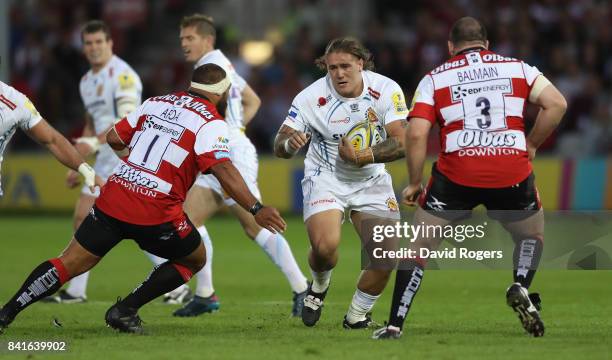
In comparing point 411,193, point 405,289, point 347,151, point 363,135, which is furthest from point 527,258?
point 363,135

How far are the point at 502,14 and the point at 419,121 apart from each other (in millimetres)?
15804

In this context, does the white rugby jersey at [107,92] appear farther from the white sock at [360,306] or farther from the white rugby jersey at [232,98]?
the white sock at [360,306]

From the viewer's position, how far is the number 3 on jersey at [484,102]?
28.0 feet

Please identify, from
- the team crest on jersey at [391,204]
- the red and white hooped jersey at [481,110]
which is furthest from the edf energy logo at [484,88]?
the team crest on jersey at [391,204]

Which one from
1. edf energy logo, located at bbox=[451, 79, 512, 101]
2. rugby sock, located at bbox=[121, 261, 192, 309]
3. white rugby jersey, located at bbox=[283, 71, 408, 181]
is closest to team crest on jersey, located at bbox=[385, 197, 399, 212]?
white rugby jersey, located at bbox=[283, 71, 408, 181]

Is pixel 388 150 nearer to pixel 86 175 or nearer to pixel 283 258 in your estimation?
pixel 283 258

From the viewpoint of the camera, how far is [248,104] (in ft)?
38.2

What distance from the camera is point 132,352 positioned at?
807cm

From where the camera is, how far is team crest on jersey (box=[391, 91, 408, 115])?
372 inches

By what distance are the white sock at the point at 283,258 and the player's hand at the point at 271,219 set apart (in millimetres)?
2229

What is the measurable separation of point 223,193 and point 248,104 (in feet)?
3.22

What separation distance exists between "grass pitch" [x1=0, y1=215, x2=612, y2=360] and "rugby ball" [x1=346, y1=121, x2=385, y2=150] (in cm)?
150

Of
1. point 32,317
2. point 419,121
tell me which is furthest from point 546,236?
point 32,317

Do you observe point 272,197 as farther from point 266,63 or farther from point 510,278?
point 510,278
